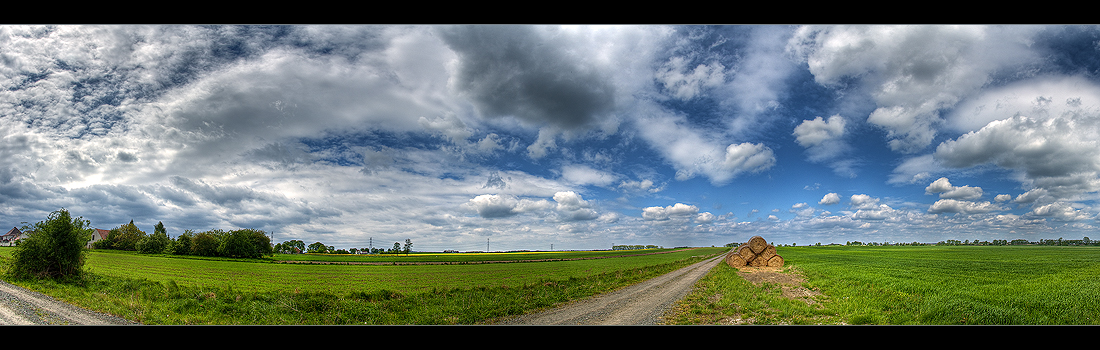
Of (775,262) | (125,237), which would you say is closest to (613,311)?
(775,262)

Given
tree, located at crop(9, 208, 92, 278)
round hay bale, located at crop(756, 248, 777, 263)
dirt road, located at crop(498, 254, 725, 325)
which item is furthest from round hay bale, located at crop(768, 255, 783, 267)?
tree, located at crop(9, 208, 92, 278)

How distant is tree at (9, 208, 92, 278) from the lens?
62.2 ft

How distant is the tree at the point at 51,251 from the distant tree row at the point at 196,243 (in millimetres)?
49779

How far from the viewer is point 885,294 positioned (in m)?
10.2

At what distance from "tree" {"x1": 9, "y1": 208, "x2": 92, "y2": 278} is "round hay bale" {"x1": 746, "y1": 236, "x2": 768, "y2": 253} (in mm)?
37385

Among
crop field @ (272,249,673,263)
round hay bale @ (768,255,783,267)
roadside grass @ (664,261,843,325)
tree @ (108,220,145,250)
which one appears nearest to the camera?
roadside grass @ (664,261,843,325)

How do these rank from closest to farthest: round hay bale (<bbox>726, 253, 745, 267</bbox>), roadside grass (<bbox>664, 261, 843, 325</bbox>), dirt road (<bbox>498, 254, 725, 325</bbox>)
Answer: roadside grass (<bbox>664, 261, 843, 325</bbox>), dirt road (<bbox>498, 254, 725, 325</bbox>), round hay bale (<bbox>726, 253, 745, 267</bbox>)

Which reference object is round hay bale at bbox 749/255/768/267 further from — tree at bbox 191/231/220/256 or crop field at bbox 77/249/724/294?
tree at bbox 191/231/220/256

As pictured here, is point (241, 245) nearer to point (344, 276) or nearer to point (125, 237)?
point (125, 237)

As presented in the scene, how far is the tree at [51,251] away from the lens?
19.0 meters
